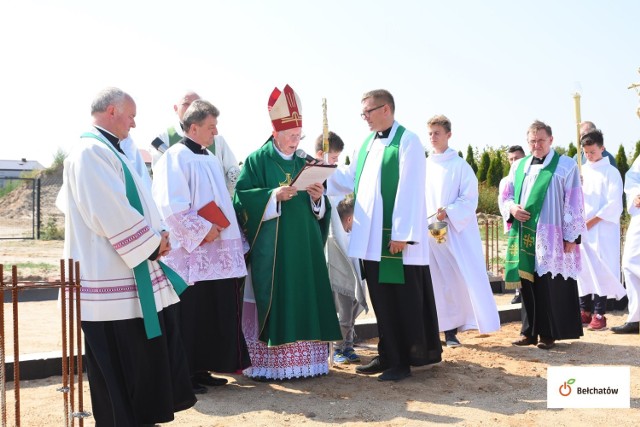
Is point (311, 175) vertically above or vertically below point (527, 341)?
above

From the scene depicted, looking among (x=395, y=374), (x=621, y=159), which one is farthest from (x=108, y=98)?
(x=621, y=159)

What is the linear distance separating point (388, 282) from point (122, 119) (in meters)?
2.70

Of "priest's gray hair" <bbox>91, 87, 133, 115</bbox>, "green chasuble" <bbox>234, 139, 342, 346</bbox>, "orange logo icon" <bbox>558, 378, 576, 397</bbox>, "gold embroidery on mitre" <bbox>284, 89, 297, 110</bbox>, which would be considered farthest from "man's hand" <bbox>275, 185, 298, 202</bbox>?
"orange logo icon" <bbox>558, 378, 576, 397</bbox>

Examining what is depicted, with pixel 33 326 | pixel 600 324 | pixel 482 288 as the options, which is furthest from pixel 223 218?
pixel 600 324

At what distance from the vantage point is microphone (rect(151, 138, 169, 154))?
22.1 ft

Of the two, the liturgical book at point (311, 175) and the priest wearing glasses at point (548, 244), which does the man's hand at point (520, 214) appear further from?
the liturgical book at point (311, 175)

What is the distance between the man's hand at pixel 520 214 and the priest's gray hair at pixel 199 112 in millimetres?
3338

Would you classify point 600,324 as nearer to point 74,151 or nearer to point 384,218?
point 384,218

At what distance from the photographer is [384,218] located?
20.4ft

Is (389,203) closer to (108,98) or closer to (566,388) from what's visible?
(566,388)

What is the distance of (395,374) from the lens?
241 inches

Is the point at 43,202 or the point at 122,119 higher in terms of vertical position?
the point at 43,202

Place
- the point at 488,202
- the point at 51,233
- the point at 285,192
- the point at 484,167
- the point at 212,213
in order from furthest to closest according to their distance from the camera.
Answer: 1. the point at 484,167
2. the point at 488,202
3. the point at 51,233
4. the point at 285,192
5. the point at 212,213

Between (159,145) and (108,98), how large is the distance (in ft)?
7.66
